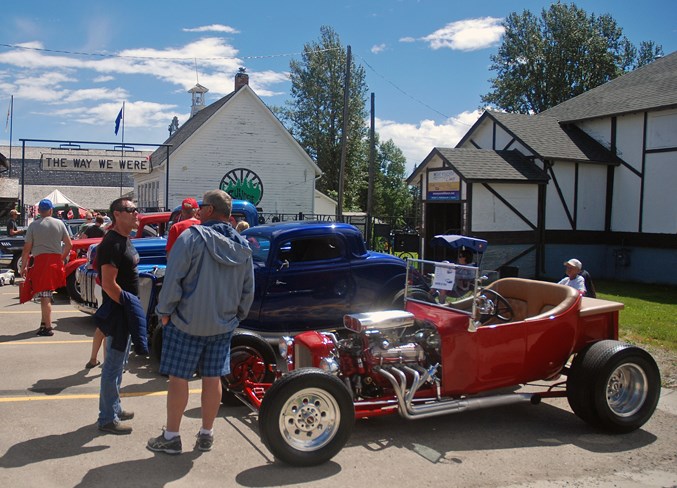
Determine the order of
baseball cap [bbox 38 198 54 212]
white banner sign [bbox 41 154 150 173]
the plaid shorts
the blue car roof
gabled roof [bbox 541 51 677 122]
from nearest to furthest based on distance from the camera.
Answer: the plaid shorts < the blue car roof < baseball cap [bbox 38 198 54 212] < gabled roof [bbox 541 51 677 122] < white banner sign [bbox 41 154 150 173]

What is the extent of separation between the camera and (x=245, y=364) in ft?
19.3

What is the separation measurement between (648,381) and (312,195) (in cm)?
2608

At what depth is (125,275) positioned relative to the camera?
5.26m

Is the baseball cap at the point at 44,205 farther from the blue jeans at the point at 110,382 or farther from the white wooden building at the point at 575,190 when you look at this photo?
the white wooden building at the point at 575,190

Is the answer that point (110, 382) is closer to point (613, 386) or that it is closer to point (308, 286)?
point (308, 286)

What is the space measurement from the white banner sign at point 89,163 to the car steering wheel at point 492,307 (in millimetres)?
18790

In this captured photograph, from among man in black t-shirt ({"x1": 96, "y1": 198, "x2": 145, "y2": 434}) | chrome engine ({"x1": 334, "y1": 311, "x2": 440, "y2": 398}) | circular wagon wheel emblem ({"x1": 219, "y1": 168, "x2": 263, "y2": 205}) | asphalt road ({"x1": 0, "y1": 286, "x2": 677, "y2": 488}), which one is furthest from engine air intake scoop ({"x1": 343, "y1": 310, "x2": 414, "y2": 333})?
circular wagon wheel emblem ({"x1": 219, "y1": 168, "x2": 263, "y2": 205})

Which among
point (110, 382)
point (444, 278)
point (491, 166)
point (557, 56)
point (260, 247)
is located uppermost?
point (557, 56)

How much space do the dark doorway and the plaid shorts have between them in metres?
14.8

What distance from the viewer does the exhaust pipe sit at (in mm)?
4891

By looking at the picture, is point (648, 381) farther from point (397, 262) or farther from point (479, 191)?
point (479, 191)

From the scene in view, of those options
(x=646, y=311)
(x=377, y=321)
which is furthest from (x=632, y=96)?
(x=377, y=321)

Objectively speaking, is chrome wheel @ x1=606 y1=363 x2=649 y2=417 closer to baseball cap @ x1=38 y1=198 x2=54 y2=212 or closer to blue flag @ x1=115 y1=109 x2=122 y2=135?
baseball cap @ x1=38 y1=198 x2=54 y2=212

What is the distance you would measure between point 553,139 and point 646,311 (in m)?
8.83
